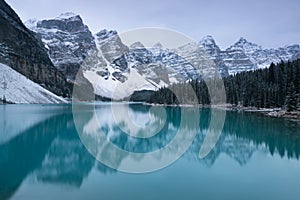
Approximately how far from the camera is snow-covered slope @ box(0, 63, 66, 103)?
88.1 m

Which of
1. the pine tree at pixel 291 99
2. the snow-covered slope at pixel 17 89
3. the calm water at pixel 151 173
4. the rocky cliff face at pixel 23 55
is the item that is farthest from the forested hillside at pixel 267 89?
the rocky cliff face at pixel 23 55

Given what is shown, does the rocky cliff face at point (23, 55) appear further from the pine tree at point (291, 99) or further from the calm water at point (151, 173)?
the calm water at point (151, 173)

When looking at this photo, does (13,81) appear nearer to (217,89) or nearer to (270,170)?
(217,89)

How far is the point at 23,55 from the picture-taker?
139 metres

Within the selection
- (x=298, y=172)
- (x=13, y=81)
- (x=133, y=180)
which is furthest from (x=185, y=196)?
(x=13, y=81)

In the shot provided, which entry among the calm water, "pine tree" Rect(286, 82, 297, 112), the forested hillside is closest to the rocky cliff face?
the forested hillside

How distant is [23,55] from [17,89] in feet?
169

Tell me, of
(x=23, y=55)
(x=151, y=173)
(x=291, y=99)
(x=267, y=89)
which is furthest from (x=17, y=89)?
(x=151, y=173)

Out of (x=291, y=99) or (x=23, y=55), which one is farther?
(x=23, y=55)

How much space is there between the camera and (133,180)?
1469 cm

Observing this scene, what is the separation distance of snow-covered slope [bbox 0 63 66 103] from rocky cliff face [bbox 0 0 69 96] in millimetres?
22777

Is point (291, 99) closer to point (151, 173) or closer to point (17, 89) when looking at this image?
point (151, 173)

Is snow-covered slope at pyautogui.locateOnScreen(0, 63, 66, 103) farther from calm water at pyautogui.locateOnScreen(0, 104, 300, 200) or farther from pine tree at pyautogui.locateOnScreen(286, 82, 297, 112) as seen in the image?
pine tree at pyautogui.locateOnScreen(286, 82, 297, 112)

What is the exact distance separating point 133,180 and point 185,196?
3.39 metres
